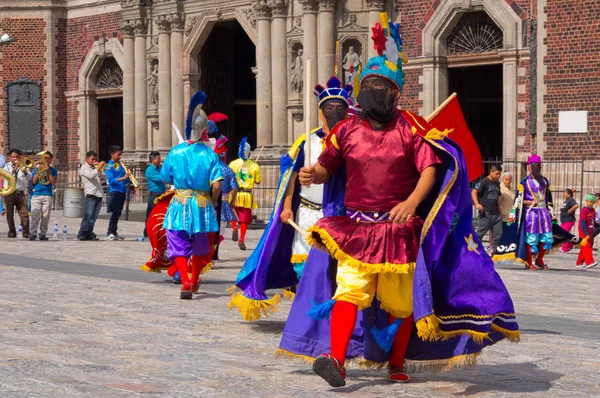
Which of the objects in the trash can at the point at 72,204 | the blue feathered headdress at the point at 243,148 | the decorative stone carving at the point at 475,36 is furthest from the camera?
the trash can at the point at 72,204

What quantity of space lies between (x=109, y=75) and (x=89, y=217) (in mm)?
14625

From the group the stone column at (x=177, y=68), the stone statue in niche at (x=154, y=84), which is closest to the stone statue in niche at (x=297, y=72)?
the stone column at (x=177, y=68)

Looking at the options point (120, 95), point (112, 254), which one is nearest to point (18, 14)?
point (120, 95)

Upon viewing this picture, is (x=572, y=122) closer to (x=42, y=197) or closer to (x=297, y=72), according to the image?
(x=297, y=72)

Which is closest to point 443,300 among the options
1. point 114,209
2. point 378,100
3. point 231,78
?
point 378,100

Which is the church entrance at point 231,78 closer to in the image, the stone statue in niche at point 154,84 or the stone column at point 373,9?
the stone statue in niche at point 154,84

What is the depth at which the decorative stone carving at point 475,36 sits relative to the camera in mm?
24281

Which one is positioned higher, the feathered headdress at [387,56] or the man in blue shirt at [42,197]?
the feathered headdress at [387,56]

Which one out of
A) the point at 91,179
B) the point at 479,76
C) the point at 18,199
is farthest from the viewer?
the point at 479,76

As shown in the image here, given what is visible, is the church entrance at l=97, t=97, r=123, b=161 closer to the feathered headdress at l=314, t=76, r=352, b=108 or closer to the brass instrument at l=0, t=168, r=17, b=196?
the brass instrument at l=0, t=168, r=17, b=196

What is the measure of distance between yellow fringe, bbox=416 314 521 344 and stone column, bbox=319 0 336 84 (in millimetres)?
20026

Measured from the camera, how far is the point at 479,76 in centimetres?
2869

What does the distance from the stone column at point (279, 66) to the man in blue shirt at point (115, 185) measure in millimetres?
7831

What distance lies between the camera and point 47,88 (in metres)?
34.8
